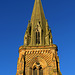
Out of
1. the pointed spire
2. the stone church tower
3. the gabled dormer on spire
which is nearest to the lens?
the stone church tower

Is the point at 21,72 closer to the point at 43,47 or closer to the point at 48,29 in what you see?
the point at 43,47

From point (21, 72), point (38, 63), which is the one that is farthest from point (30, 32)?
point (21, 72)

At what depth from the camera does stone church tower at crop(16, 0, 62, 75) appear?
26500 mm

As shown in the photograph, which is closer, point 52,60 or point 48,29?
point 52,60

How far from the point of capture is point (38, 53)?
92.7 ft

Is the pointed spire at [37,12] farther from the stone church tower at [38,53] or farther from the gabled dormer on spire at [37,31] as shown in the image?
the stone church tower at [38,53]

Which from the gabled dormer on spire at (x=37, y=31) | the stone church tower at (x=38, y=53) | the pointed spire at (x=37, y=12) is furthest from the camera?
the pointed spire at (x=37, y=12)

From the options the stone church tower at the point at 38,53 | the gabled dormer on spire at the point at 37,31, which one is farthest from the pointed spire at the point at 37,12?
the stone church tower at the point at 38,53

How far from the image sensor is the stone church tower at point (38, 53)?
26500mm

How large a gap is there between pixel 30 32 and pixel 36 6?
6.86 meters

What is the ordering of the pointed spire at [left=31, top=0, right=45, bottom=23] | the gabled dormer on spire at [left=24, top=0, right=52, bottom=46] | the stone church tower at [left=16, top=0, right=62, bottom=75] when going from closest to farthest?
the stone church tower at [left=16, top=0, right=62, bottom=75] → the gabled dormer on spire at [left=24, top=0, right=52, bottom=46] → the pointed spire at [left=31, top=0, right=45, bottom=23]

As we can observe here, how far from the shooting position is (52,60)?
27.0 m

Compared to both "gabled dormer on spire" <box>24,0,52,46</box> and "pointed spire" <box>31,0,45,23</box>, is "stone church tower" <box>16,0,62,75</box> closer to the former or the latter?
"gabled dormer on spire" <box>24,0,52,46</box>

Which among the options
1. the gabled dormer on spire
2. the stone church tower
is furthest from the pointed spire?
the stone church tower
